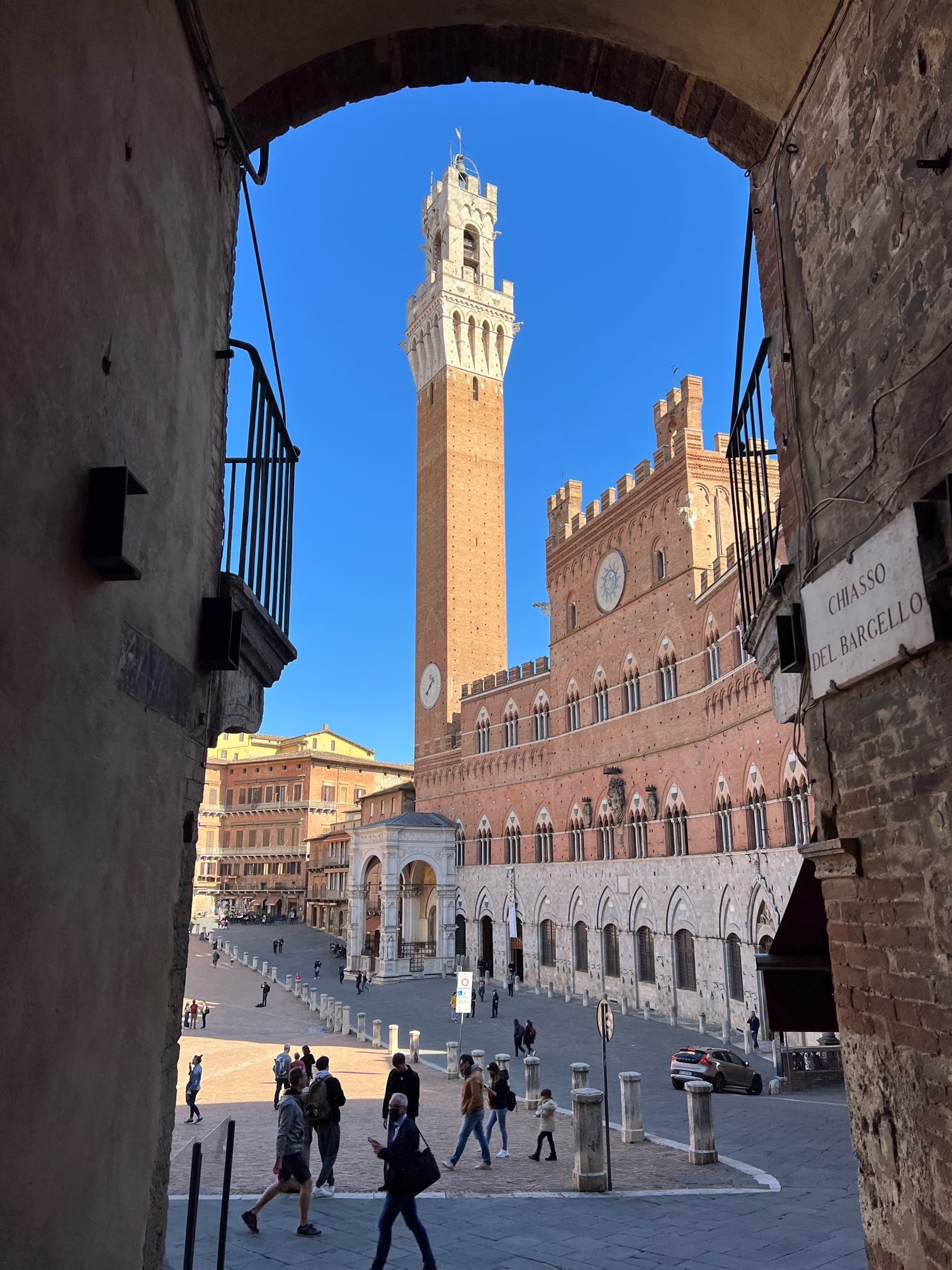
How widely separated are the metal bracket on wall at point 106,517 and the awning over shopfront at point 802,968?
3674 mm

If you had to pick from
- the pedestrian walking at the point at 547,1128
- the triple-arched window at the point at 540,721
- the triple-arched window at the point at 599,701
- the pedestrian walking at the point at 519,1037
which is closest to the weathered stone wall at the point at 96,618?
the pedestrian walking at the point at 547,1128

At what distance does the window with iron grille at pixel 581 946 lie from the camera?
30.3 metres

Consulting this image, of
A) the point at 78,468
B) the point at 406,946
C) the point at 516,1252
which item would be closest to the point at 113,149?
the point at 78,468

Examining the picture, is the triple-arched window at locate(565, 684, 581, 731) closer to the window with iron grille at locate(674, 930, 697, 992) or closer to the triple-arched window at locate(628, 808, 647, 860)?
the triple-arched window at locate(628, 808, 647, 860)

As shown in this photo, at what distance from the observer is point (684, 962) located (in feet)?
81.1

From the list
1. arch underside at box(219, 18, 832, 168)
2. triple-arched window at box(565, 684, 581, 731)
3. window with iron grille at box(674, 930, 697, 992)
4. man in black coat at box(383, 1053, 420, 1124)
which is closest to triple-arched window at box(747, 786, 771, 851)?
window with iron grille at box(674, 930, 697, 992)

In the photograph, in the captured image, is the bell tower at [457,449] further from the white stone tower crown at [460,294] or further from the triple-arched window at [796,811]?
the triple-arched window at [796,811]

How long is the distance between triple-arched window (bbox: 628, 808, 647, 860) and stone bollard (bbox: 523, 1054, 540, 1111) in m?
13.8

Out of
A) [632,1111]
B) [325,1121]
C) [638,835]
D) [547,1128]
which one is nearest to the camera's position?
[325,1121]

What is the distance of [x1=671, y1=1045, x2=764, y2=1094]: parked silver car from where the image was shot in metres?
15.3

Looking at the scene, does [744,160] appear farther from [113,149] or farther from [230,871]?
[230,871]

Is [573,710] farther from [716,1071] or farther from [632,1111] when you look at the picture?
[632,1111]

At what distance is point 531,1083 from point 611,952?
1564 centimetres

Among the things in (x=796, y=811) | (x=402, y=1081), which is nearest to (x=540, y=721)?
(x=796, y=811)
